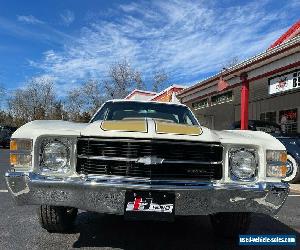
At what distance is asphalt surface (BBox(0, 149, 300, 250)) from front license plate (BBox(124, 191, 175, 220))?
76 centimetres

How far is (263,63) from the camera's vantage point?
13078 mm

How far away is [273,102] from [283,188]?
1681 centimetres

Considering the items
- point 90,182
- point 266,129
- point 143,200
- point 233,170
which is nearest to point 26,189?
point 90,182

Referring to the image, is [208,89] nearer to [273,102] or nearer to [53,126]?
[273,102]

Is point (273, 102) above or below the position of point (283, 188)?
above

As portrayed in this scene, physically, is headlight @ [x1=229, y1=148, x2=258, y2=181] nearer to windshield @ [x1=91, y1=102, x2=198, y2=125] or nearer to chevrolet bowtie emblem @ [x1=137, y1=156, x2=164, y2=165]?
chevrolet bowtie emblem @ [x1=137, y1=156, x2=164, y2=165]

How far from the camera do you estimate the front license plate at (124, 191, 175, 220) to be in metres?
3.32

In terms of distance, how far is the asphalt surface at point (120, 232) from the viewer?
4.01 m

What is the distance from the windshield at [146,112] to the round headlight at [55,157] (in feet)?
6.02

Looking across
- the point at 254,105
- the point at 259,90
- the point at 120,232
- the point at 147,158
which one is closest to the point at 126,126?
the point at 147,158

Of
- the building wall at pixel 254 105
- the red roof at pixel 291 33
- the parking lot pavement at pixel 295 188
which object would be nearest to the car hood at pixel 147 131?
the parking lot pavement at pixel 295 188

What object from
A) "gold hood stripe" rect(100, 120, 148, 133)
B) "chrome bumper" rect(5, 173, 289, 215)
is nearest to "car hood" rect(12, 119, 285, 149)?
"gold hood stripe" rect(100, 120, 148, 133)

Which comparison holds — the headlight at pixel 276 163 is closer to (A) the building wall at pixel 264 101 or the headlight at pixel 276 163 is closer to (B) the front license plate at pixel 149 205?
(B) the front license plate at pixel 149 205

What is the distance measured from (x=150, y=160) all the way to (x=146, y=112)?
226 centimetres
